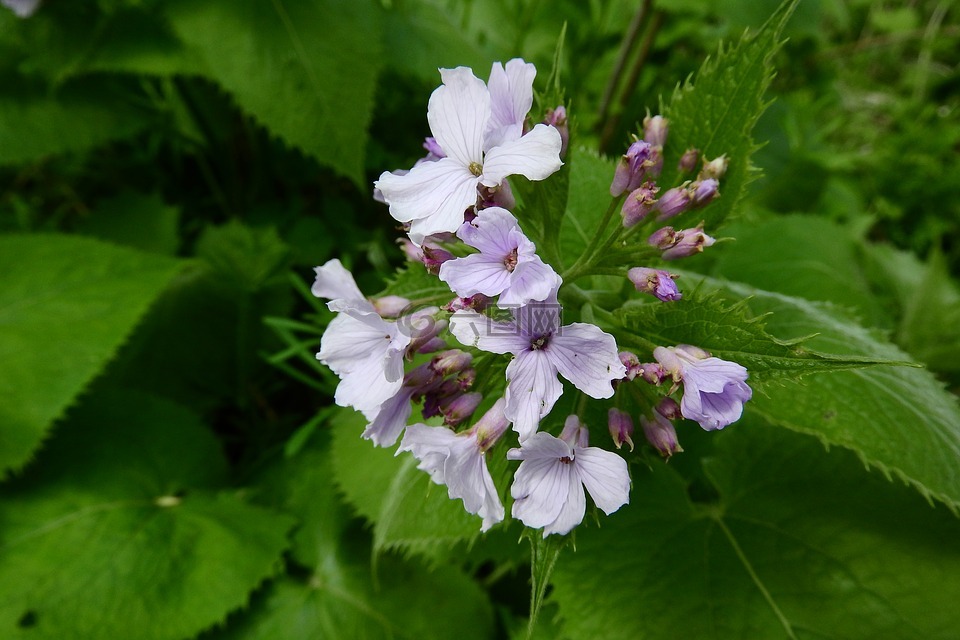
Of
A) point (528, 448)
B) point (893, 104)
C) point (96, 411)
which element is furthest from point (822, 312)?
point (893, 104)

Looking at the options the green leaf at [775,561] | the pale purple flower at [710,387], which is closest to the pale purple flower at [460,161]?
the pale purple flower at [710,387]

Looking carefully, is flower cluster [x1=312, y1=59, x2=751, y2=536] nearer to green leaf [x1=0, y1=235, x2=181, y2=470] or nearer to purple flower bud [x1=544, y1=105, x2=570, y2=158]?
purple flower bud [x1=544, y1=105, x2=570, y2=158]

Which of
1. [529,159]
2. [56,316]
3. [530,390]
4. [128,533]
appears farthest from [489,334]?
[56,316]

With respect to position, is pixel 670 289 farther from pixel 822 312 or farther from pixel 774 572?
pixel 774 572

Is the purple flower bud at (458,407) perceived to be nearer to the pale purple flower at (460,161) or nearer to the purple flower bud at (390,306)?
the purple flower bud at (390,306)

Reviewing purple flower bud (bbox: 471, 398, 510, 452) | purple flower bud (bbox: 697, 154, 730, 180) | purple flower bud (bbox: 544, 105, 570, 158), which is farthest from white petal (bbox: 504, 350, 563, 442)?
purple flower bud (bbox: 697, 154, 730, 180)

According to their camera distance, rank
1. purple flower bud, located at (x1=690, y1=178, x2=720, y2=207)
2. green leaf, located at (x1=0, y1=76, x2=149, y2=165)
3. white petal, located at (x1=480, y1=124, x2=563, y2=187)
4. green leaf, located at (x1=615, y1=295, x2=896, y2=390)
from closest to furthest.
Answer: green leaf, located at (x1=615, y1=295, x2=896, y2=390) → white petal, located at (x1=480, y1=124, x2=563, y2=187) → purple flower bud, located at (x1=690, y1=178, x2=720, y2=207) → green leaf, located at (x1=0, y1=76, x2=149, y2=165)
